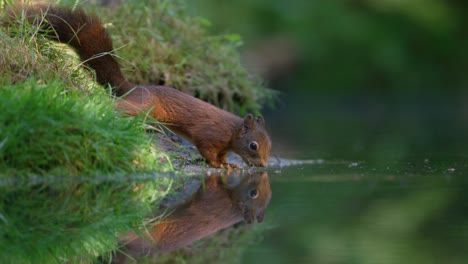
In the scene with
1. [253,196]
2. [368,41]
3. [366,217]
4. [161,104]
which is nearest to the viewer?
[366,217]

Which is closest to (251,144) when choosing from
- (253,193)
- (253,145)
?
(253,145)

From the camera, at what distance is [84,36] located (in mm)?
7039

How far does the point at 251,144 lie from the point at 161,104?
76cm

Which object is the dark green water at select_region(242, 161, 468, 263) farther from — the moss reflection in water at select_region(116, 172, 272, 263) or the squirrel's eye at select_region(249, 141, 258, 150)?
the squirrel's eye at select_region(249, 141, 258, 150)

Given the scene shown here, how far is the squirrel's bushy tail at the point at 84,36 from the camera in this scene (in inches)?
274

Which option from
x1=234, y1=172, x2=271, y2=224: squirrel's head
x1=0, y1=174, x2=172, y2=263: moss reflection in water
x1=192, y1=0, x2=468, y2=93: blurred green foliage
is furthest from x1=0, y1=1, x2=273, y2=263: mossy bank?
x1=192, y1=0, x2=468, y2=93: blurred green foliage

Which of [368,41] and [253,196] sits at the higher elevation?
[368,41]

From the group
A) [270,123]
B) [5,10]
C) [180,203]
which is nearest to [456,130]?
[270,123]

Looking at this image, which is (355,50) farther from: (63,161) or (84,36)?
(63,161)

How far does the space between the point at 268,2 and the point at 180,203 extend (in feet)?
53.9

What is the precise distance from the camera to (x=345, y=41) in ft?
71.7

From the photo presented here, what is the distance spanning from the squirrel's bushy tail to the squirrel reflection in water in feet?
4.13

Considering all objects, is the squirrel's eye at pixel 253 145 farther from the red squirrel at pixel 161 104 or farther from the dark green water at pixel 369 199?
the dark green water at pixel 369 199

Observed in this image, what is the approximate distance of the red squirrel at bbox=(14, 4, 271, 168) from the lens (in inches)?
276
